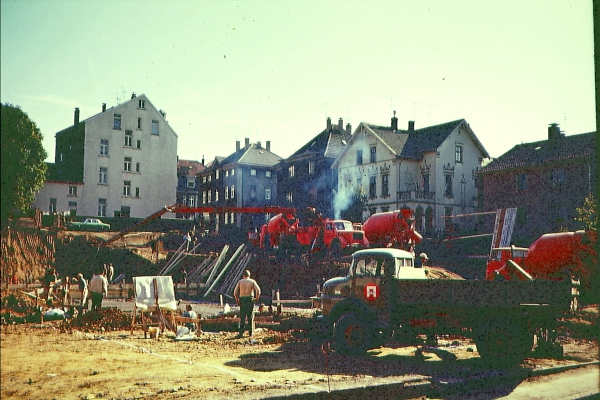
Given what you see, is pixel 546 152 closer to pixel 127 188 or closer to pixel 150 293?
pixel 150 293

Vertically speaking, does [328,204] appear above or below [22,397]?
above

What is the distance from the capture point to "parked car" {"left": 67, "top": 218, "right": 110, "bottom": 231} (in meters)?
12.4

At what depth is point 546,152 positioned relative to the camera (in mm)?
41031

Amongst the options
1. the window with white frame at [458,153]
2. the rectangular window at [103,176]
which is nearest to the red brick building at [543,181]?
the window with white frame at [458,153]

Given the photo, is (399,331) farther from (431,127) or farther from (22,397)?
A: (431,127)

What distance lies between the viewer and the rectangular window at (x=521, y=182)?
41.4 meters

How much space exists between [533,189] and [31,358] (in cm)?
3692

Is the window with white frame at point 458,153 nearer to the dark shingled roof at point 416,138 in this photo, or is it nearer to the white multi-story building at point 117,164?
the dark shingled roof at point 416,138

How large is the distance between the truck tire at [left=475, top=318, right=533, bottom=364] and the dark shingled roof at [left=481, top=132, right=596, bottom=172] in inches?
1098

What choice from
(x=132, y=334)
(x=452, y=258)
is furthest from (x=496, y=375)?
(x=452, y=258)

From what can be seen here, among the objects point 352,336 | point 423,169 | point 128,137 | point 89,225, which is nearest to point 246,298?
point 352,336

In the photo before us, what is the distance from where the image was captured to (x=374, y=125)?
50000 mm

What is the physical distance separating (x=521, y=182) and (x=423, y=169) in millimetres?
7969

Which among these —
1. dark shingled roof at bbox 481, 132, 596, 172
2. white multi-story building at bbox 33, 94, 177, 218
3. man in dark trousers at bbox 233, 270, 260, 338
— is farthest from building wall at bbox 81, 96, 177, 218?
dark shingled roof at bbox 481, 132, 596, 172
